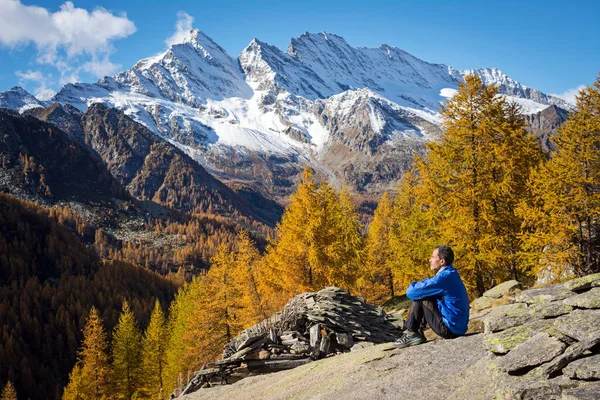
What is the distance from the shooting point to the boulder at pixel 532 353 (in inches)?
204

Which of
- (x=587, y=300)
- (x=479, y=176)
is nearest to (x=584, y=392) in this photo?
(x=587, y=300)

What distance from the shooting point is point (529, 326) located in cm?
614

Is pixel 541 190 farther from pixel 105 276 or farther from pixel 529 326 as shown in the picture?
pixel 105 276

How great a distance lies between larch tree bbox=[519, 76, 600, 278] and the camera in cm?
1374

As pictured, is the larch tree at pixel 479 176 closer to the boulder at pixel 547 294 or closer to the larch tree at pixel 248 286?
the boulder at pixel 547 294

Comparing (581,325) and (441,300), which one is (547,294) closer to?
(441,300)

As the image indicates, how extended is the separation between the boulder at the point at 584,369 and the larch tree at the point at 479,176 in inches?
433

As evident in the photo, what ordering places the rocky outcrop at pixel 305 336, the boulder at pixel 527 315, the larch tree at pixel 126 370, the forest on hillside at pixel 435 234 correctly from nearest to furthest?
the boulder at pixel 527 315 < the rocky outcrop at pixel 305 336 < the forest on hillside at pixel 435 234 < the larch tree at pixel 126 370

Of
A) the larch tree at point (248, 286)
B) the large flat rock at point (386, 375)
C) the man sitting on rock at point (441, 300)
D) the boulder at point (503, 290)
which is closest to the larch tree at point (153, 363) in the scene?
the larch tree at point (248, 286)

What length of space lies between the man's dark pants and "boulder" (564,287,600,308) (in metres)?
2.31

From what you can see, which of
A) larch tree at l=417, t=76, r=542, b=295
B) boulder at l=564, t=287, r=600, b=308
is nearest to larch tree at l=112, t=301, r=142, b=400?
larch tree at l=417, t=76, r=542, b=295

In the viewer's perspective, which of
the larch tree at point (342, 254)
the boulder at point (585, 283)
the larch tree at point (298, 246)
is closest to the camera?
the boulder at point (585, 283)

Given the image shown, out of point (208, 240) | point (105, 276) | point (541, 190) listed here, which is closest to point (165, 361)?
point (541, 190)

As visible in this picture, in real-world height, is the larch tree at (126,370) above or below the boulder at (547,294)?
below
